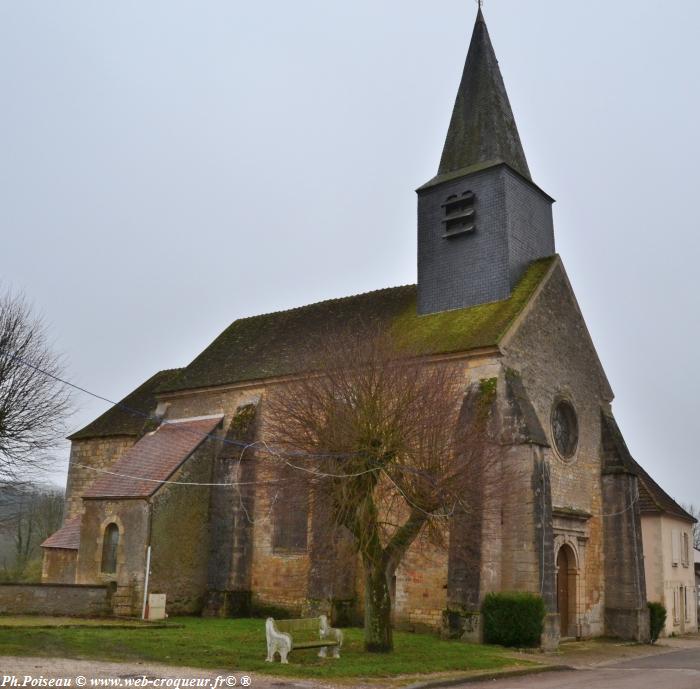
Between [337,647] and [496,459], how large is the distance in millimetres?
4652

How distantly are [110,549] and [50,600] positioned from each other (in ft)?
8.68

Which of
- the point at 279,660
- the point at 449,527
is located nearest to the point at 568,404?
the point at 449,527

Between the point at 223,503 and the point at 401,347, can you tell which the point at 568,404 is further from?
the point at 223,503

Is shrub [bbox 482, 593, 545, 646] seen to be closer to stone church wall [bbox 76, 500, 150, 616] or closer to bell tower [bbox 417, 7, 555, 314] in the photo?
bell tower [bbox 417, 7, 555, 314]

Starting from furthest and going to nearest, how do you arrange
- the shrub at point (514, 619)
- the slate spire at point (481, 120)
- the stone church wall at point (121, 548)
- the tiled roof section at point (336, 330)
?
the slate spire at point (481, 120) → the tiled roof section at point (336, 330) → the stone church wall at point (121, 548) → the shrub at point (514, 619)

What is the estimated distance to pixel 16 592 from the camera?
60.2 feet

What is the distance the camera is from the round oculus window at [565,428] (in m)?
20.7

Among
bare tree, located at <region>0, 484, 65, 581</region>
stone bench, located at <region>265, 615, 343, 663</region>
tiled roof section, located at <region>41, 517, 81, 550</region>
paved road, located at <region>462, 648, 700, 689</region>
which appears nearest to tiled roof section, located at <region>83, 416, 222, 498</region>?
tiled roof section, located at <region>41, 517, 81, 550</region>

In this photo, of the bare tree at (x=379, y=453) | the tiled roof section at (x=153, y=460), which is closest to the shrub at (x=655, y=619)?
the bare tree at (x=379, y=453)

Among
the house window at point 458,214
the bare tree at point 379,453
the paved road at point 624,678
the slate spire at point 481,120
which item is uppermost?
the slate spire at point 481,120

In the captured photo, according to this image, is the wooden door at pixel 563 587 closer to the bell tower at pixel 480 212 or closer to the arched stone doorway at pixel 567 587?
the arched stone doorway at pixel 567 587

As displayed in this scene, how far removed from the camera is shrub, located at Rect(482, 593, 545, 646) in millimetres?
16359

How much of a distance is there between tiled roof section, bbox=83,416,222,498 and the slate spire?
11135 millimetres

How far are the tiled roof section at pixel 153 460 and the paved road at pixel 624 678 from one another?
1165cm
